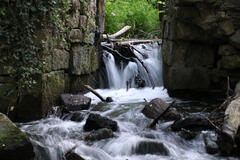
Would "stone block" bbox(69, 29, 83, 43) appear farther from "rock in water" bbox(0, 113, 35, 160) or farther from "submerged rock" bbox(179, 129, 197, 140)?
"submerged rock" bbox(179, 129, 197, 140)

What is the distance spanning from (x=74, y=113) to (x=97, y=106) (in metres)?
0.91

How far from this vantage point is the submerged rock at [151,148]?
4.19m

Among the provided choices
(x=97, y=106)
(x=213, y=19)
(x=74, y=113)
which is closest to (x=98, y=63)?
(x=97, y=106)

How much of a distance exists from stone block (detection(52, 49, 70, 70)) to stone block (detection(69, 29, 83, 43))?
0.40 meters

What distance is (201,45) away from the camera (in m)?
6.86

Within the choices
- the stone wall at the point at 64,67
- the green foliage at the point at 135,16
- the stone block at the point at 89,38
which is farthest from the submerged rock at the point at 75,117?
the green foliage at the point at 135,16

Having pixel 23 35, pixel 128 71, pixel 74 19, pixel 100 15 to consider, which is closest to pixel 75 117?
Answer: pixel 23 35

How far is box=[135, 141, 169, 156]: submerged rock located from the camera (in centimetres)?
419

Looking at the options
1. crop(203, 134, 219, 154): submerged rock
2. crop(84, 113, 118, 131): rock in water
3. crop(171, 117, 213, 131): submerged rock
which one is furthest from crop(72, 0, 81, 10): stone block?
crop(203, 134, 219, 154): submerged rock

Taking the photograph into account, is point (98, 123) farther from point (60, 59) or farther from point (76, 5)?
point (76, 5)

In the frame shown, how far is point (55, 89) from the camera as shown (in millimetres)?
6074

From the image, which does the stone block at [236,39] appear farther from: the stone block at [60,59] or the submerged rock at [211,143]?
the stone block at [60,59]

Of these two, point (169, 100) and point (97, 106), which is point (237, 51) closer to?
point (169, 100)

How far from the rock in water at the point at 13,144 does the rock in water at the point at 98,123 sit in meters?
1.25
